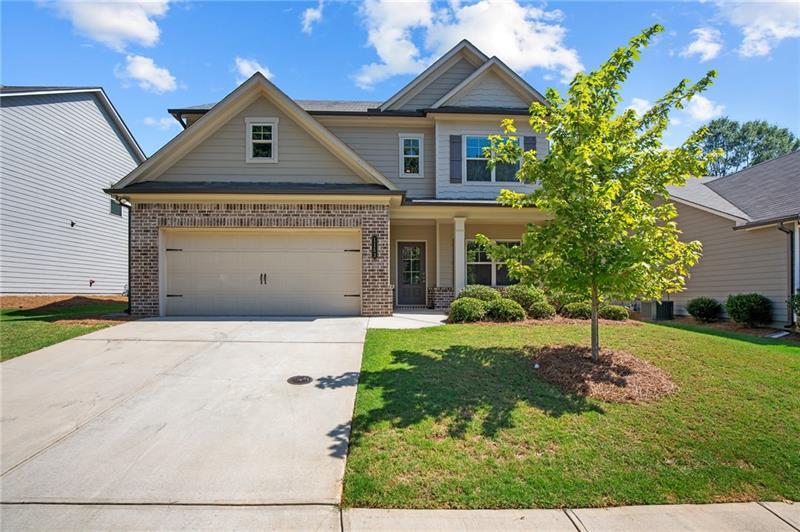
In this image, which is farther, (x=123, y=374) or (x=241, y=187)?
(x=241, y=187)

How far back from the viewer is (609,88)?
591 cm

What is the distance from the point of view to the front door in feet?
47.9

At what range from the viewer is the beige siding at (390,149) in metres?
14.2

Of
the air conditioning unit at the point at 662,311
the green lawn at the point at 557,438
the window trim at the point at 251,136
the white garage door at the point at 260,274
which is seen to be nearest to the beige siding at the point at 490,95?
the window trim at the point at 251,136

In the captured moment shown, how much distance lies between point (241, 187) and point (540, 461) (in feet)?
32.8

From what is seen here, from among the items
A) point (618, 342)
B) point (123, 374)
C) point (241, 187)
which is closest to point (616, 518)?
point (618, 342)

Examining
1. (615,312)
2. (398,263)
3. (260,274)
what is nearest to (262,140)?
(260,274)

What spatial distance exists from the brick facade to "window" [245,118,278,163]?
1.60 metres

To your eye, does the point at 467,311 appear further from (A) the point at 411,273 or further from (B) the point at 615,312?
(A) the point at 411,273

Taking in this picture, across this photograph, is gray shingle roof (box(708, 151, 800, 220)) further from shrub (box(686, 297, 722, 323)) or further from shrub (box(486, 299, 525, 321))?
shrub (box(486, 299, 525, 321))

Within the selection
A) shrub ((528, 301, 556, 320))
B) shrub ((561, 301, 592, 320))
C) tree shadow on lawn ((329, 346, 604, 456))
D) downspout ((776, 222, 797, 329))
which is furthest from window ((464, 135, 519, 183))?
tree shadow on lawn ((329, 346, 604, 456))

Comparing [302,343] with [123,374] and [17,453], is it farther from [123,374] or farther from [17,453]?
[17,453]

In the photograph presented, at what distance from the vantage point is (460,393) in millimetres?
5180

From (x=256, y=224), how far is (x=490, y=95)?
9.17 meters
